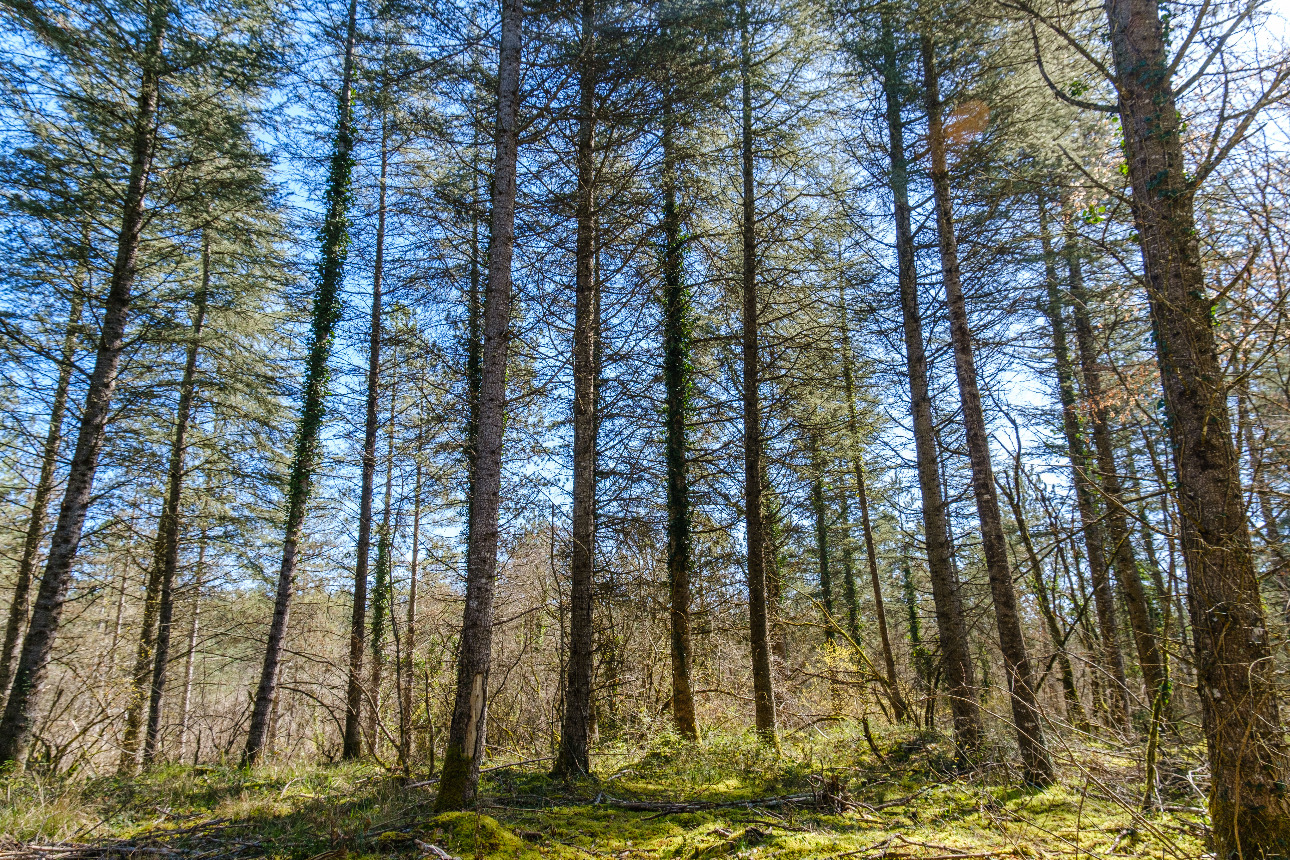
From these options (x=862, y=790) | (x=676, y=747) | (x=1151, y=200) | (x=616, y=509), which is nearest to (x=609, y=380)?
(x=616, y=509)

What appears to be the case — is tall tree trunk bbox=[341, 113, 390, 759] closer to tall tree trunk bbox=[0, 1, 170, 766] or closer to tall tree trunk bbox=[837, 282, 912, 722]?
tall tree trunk bbox=[0, 1, 170, 766]

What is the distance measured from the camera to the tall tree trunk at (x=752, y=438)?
832cm

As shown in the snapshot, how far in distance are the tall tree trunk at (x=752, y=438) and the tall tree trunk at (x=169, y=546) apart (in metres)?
9.45

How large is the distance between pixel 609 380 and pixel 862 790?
5.99 m

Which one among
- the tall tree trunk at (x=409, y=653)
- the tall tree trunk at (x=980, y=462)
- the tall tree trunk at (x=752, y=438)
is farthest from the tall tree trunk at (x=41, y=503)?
the tall tree trunk at (x=980, y=462)

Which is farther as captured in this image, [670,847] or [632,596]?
[632,596]

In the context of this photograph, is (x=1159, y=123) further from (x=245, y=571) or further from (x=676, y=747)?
(x=245, y=571)

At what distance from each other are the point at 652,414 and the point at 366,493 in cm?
557

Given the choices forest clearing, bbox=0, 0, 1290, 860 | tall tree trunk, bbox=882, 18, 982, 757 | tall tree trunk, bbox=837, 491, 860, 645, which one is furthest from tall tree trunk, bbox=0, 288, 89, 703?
tall tree trunk, bbox=837, 491, 860, 645

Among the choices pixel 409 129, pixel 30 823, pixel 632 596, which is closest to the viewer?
pixel 30 823

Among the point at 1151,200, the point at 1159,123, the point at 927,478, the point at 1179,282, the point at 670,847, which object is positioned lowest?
the point at 670,847

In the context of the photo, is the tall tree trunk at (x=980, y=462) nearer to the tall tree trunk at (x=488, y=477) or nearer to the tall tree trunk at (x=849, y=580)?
the tall tree trunk at (x=488, y=477)

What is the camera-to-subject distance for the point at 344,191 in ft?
38.0

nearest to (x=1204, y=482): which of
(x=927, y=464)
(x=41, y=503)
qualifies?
(x=927, y=464)
